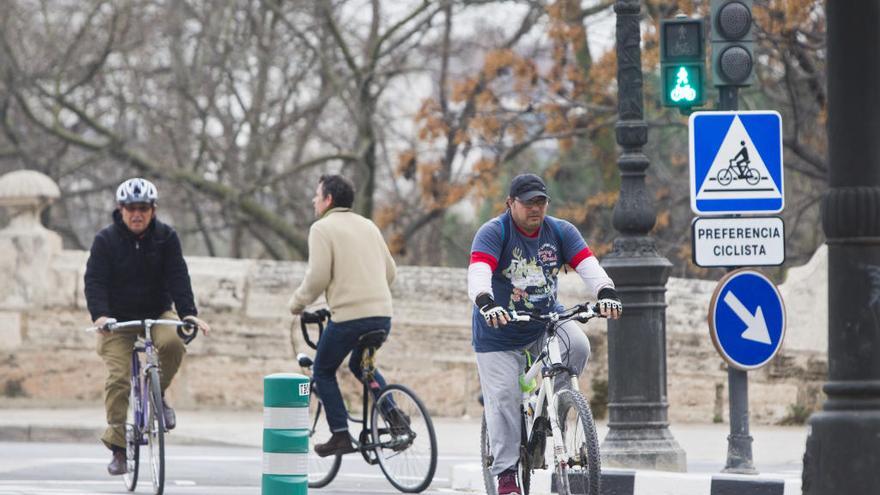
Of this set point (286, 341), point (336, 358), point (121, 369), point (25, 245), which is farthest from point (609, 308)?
point (25, 245)

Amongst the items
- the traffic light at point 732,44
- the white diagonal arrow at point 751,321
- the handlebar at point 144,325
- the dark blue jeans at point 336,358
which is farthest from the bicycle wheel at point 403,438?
the traffic light at point 732,44

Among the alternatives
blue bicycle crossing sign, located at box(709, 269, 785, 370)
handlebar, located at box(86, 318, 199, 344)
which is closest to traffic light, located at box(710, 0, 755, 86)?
blue bicycle crossing sign, located at box(709, 269, 785, 370)

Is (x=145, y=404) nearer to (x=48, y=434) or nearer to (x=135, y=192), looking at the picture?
(x=135, y=192)

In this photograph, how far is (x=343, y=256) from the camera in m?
10.3

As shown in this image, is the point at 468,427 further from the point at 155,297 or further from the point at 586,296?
the point at 155,297

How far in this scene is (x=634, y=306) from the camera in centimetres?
1038

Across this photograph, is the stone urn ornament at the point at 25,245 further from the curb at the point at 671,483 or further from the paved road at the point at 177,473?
the curb at the point at 671,483

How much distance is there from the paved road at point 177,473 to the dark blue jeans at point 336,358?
442 millimetres

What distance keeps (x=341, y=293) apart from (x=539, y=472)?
4.86 ft

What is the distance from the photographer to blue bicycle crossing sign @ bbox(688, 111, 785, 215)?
9625 millimetres

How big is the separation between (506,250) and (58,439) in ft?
22.8

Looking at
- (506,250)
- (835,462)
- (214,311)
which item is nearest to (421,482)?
(506,250)

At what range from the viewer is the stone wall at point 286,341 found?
15.0m

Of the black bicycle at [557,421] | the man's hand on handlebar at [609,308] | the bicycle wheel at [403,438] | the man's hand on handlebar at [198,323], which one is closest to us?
the black bicycle at [557,421]
